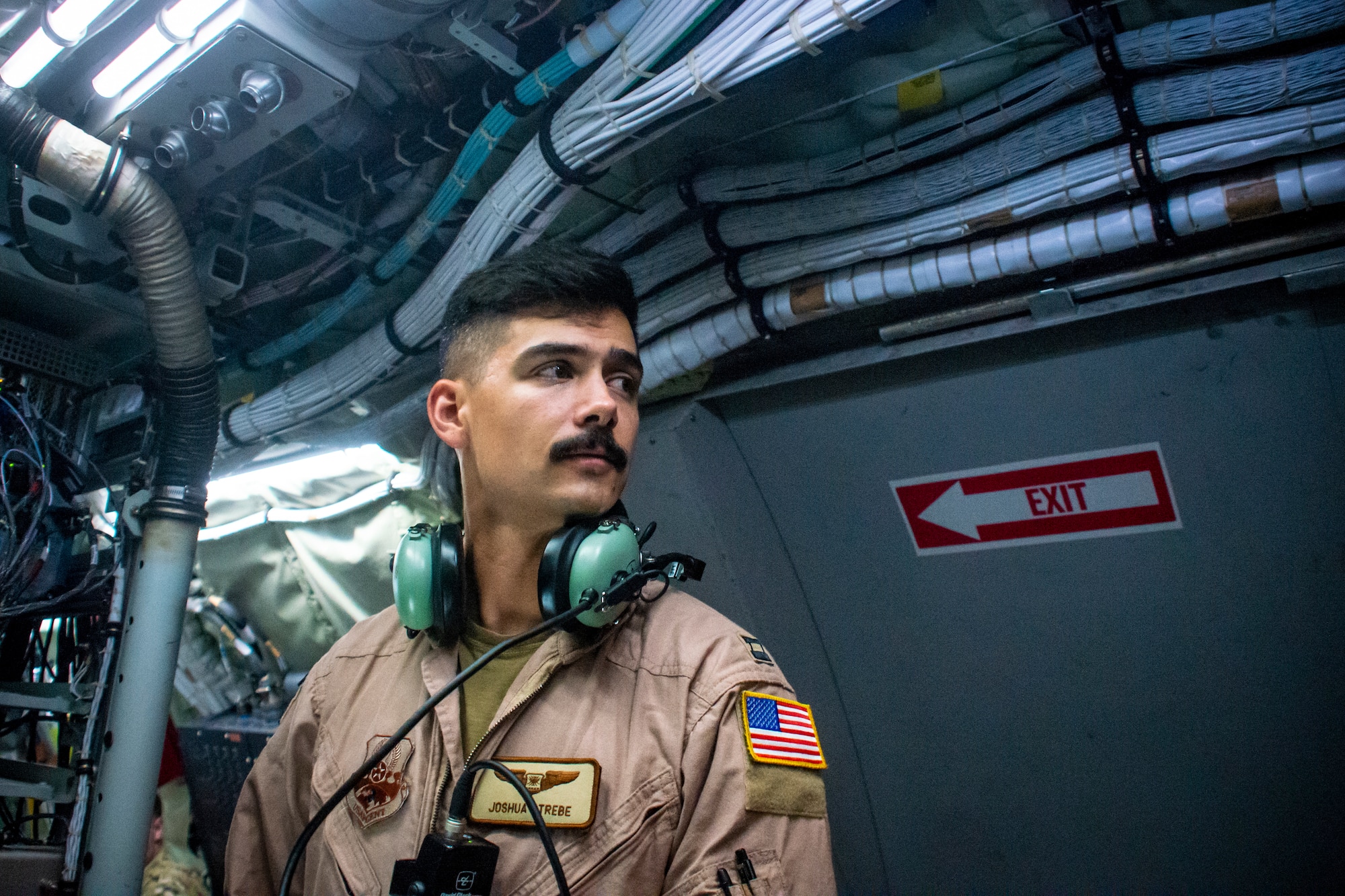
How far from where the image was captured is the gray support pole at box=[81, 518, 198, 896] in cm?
260

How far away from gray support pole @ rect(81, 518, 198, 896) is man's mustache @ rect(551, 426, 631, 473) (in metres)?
2.08

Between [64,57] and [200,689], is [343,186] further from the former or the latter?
[200,689]

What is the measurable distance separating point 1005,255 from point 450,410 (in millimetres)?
1506

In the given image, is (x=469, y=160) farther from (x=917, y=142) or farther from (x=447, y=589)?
(x=447, y=589)

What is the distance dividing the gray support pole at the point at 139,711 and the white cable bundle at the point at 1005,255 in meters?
1.86

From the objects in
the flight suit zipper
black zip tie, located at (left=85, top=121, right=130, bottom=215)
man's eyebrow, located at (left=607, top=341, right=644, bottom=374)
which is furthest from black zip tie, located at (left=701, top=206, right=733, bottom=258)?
black zip tie, located at (left=85, top=121, right=130, bottom=215)

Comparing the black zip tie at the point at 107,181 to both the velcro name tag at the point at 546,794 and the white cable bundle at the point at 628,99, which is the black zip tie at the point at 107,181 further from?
the velcro name tag at the point at 546,794

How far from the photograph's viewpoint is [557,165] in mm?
2199

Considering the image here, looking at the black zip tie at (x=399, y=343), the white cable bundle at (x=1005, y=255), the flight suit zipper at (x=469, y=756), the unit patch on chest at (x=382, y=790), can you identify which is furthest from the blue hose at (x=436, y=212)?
the unit patch on chest at (x=382, y=790)

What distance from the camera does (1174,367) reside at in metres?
2.21

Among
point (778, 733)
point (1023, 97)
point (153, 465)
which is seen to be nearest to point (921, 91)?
point (1023, 97)

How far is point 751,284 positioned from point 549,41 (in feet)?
3.19

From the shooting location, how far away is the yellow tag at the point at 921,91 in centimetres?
214

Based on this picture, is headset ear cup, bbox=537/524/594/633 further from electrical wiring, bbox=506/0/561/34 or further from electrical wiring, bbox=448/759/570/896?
electrical wiring, bbox=506/0/561/34
